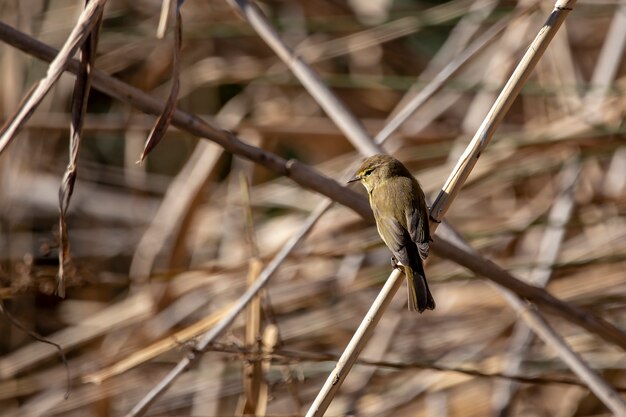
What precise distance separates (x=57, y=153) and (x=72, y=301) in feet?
2.21

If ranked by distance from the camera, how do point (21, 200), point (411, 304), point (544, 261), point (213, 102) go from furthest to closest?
1. point (213, 102)
2. point (21, 200)
3. point (544, 261)
4. point (411, 304)

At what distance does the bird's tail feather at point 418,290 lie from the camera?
1703 millimetres

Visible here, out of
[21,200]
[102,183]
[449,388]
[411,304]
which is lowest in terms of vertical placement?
[411,304]

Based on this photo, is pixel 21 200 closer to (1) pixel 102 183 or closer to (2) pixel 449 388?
(1) pixel 102 183

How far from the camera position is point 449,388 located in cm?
258

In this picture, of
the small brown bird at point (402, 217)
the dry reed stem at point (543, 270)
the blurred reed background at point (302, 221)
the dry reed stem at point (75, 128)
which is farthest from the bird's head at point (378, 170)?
the dry reed stem at point (75, 128)

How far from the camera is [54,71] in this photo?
139cm

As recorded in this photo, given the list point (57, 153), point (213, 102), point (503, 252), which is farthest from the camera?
point (213, 102)

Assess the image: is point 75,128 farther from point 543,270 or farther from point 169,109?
point 543,270

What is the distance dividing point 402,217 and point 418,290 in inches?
6.9

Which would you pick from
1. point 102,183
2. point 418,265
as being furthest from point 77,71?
point 102,183

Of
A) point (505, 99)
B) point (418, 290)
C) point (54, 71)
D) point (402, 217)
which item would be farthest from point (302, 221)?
point (54, 71)

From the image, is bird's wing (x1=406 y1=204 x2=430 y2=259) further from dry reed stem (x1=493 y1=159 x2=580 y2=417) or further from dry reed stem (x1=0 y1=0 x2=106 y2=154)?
dry reed stem (x1=0 y1=0 x2=106 y2=154)

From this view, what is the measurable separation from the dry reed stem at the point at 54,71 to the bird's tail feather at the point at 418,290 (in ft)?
2.42
